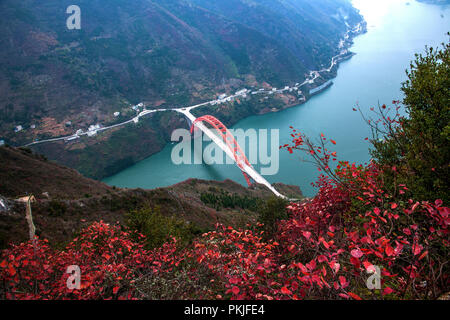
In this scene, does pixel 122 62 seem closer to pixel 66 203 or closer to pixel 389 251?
pixel 66 203

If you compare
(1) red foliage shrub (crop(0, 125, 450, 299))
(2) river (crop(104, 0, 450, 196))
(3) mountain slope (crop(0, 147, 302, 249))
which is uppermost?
(2) river (crop(104, 0, 450, 196))

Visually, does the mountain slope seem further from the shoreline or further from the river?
the shoreline

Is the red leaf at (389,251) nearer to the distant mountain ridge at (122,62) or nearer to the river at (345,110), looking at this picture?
the river at (345,110)

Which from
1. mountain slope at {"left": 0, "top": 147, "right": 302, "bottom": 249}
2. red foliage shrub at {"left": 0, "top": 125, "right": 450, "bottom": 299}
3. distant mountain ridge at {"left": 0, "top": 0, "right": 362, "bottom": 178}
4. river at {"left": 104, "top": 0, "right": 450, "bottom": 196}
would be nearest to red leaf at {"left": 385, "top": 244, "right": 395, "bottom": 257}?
red foliage shrub at {"left": 0, "top": 125, "right": 450, "bottom": 299}

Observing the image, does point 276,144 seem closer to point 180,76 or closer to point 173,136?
point 173,136

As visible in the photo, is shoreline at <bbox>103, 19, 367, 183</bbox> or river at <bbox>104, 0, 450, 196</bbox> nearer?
A: river at <bbox>104, 0, 450, 196</bbox>

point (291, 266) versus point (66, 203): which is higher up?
point (66, 203)

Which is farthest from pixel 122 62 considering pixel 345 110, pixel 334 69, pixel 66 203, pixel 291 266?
pixel 291 266

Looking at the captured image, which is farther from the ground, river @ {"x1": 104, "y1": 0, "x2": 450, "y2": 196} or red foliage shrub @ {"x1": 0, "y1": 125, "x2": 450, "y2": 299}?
river @ {"x1": 104, "y1": 0, "x2": 450, "y2": 196}

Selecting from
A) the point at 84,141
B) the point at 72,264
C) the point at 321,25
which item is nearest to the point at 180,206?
the point at 72,264
